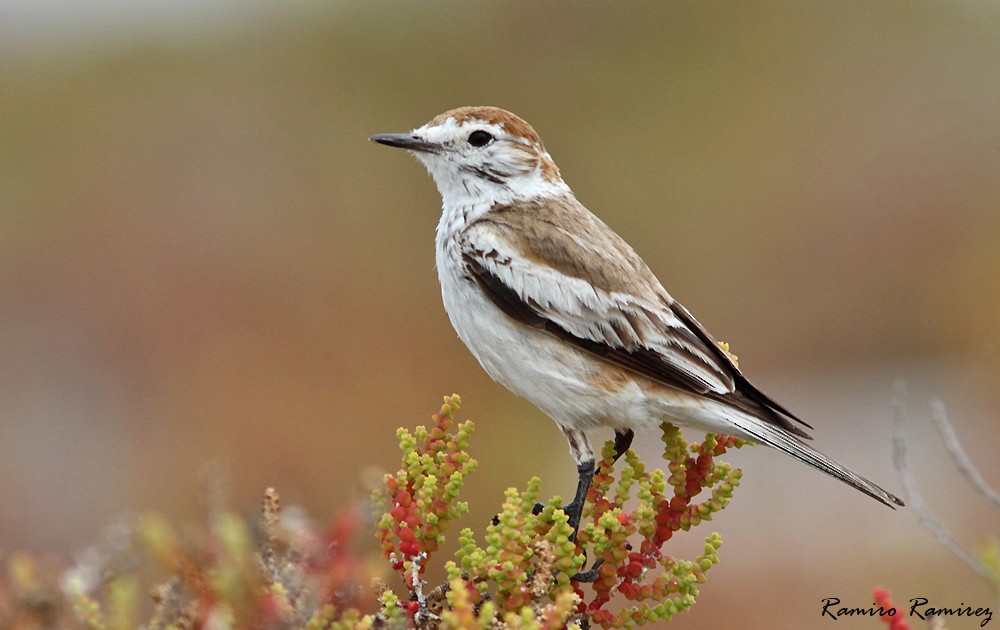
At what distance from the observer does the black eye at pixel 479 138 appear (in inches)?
205

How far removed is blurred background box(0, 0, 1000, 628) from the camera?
981 cm

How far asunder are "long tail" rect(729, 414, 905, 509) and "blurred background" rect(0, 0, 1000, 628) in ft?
14.2

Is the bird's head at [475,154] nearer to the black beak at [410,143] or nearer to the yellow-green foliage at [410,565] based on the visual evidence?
the black beak at [410,143]

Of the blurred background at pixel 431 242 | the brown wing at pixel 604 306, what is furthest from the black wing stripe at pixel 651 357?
the blurred background at pixel 431 242

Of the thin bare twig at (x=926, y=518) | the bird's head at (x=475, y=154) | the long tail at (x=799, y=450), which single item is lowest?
the thin bare twig at (x=926, y=518)

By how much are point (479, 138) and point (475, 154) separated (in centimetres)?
10

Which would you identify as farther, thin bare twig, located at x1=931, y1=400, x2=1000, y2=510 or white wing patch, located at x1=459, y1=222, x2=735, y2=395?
white wing patch, located at x1=459, y1=222, x2=735, y2=395

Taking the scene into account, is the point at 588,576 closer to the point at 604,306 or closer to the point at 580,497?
the point at 580,497

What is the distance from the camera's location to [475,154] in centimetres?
520

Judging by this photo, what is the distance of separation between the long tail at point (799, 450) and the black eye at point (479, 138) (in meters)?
1.89

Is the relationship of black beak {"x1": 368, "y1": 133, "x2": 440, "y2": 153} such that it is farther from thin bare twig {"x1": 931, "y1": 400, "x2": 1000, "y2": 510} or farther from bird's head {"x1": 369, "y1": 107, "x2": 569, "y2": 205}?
thin bare twig {"x1": 931, "y1": 400, "x2": 1000, "y2": 510}

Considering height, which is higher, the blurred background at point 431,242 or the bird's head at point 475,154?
the blurred background at point 431,242

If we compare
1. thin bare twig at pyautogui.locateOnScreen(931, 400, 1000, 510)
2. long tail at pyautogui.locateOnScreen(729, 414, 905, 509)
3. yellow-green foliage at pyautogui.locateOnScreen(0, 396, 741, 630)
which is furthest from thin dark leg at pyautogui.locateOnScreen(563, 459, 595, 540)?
thin bare twig at pyautogui.locateOnScreen(931, 400, 1000, 510)

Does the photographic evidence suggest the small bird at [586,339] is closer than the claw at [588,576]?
No
